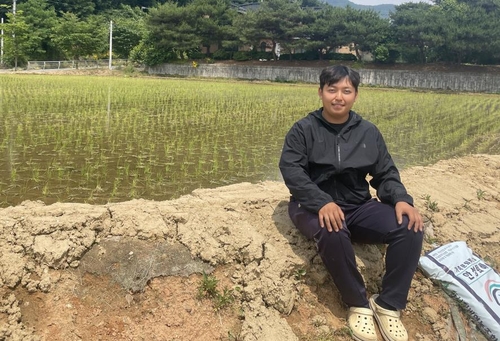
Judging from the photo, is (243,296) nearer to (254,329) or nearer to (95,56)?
(254,329)

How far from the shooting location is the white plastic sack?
230 centimetres

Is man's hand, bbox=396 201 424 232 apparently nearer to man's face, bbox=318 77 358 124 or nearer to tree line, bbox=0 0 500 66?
man's face, bbox=318 77 358 124

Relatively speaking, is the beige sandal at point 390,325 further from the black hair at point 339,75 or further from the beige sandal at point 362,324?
the black hair at point 339,75

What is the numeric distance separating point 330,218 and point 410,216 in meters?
0.41

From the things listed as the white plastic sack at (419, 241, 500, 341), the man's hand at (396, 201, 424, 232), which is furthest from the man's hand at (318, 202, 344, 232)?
the white plastic sack at (419, 241, 500, 341)

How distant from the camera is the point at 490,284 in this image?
2.43 meters

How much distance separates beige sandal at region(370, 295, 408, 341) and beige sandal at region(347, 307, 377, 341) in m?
0.05

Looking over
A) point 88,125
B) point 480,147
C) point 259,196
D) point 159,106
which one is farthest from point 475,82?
point 259,196

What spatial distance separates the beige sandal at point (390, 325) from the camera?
2111 millimetres

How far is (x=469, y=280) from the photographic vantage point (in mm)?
2428

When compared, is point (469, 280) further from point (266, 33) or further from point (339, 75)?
point (266, 33)

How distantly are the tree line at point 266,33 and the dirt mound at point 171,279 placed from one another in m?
25.0

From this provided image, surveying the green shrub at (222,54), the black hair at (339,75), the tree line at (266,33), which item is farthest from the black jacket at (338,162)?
the green shrub at (222,54)

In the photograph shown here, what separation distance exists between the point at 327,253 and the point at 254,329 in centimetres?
52
